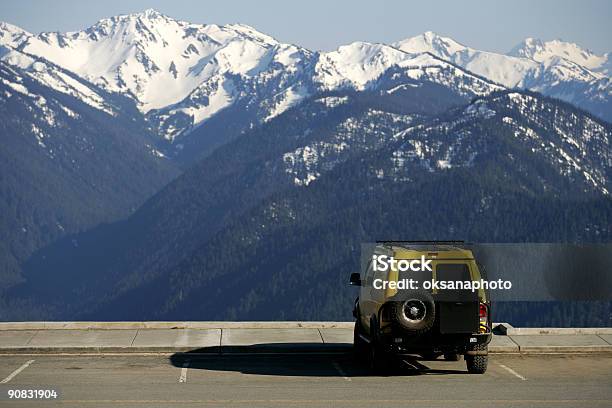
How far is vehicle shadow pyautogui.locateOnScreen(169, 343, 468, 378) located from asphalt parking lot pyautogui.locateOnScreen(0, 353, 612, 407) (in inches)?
0.8

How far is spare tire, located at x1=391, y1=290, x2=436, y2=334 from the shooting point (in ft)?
82.7

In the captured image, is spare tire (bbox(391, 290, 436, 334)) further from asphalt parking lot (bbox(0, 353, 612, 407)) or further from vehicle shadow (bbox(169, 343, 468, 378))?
vehicle shadow (bbox(169, 343, 468, 378))

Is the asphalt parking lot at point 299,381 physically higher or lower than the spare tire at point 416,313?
lower

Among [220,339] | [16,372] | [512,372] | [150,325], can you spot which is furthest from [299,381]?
[150,325]

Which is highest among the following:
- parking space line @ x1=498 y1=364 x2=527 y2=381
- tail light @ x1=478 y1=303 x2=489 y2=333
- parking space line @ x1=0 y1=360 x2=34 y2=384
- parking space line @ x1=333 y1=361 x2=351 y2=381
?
tail light @ x1=478 y1=303 x2=489 y2=333

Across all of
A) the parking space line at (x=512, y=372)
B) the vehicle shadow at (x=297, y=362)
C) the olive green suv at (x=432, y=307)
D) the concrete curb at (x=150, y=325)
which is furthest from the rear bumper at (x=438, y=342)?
the concrete curb at (x=150, y=325)

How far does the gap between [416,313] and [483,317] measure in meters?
1.34

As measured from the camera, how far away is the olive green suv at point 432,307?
2523 centimetres

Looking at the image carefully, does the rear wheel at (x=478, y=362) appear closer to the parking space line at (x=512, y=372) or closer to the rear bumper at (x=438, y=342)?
the rear bumper at (x=438, y=342)

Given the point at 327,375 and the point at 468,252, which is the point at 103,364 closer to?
the point at 327,375

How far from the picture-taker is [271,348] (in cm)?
2911

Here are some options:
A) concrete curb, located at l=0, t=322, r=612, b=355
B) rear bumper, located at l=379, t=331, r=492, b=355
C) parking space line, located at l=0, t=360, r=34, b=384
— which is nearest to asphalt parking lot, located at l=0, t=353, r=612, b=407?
parking space line, located at l=0, t=360, r=34, b=384

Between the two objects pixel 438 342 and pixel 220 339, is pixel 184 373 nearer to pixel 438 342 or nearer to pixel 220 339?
pixel 220 339

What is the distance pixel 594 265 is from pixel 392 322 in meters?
40.7
